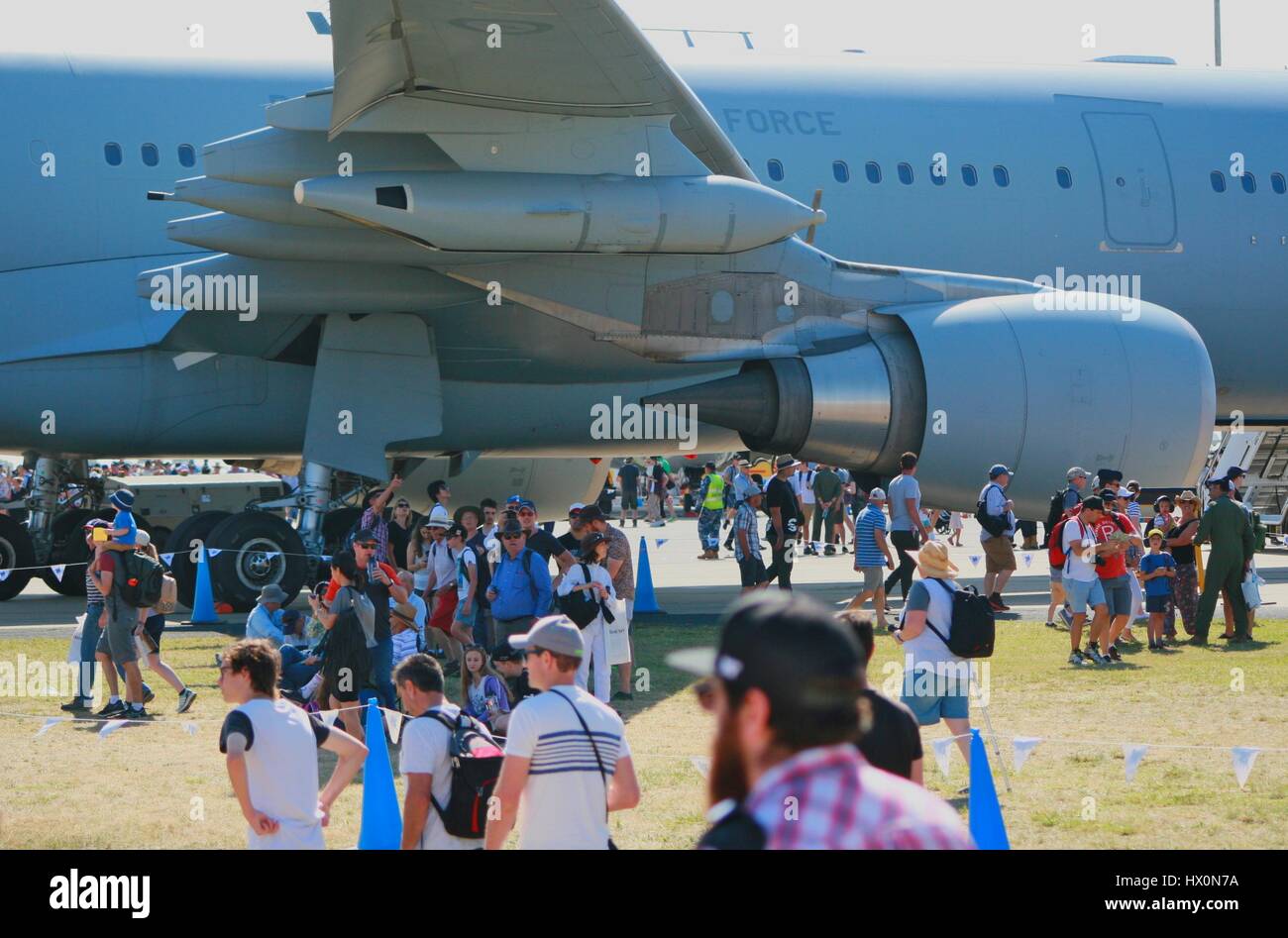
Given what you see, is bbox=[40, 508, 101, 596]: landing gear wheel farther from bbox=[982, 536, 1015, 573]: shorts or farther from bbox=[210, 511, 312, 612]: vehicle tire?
bbox=[982, 536, 1015, 573]: shorts

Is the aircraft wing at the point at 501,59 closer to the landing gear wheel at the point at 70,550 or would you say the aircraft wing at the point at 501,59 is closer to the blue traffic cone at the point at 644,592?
the blue traffic cone at the point at 644,592

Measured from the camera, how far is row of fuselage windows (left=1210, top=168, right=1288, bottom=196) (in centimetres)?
1973

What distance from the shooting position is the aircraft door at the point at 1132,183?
19438mm

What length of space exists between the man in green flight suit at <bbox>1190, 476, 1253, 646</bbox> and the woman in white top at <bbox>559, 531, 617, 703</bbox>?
6739mm

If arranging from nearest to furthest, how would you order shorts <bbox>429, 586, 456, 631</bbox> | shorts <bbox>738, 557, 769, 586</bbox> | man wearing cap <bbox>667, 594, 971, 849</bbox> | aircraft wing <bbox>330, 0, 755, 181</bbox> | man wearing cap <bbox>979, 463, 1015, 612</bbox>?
man wearing cap <bbox>667, 594, 971, 849</bbox> < aircraft wing <bbox>330, 0, 755, 181</bbox> < shorts <bbox>429, 586, 456, 631</bbox> < man wearing cap <bbox>979, 463, 1015, 612</bbox> < shorts <bbox>738, 557, 769, 586</bbox>

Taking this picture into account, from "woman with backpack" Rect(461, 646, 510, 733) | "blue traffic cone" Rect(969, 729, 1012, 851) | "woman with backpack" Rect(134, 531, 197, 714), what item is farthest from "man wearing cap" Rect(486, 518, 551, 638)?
"blue traffic cone" Rect(969, 729, 1012, 851)

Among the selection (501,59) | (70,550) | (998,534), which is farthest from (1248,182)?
(70,550)

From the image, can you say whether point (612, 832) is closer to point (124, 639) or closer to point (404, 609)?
point (404, 609)

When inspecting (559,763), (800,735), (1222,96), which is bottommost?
(559,763)

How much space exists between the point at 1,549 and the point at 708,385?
918 centimetres

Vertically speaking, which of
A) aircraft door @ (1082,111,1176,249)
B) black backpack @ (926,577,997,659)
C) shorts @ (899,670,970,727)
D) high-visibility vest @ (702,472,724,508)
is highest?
aircraft door @ (1082,111,1176,249)

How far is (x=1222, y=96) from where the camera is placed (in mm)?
20172

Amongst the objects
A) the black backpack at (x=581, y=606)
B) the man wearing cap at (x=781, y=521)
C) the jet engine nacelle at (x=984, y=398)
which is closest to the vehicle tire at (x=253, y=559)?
the jet engine nacelle at (x=984, y=398)
